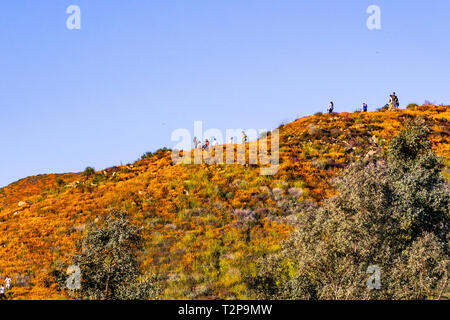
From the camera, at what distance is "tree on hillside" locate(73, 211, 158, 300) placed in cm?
2811

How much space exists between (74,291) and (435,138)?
41784 millimetres

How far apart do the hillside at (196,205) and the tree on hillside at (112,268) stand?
17.8 ft

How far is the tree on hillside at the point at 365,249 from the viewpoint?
26.9m

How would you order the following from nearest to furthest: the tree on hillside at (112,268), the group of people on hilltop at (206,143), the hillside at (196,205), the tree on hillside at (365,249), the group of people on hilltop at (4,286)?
the tree on hillside at (365,249)
the tree on hillside at (112,268)
the group of people on hilltop at (4,286)
the hillside at (196,205)
the group of people on hilltop at (206,143)

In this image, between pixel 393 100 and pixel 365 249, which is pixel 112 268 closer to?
pixel 365 249

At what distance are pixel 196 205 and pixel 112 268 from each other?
20224 millimetres

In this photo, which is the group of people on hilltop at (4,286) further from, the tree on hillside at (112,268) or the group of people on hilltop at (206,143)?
the group of people on hilltop at (206,143)

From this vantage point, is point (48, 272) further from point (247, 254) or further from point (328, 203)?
point (328, 203)

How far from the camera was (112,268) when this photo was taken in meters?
28.7

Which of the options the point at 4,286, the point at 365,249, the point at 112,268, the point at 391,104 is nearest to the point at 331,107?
the point at 391,104

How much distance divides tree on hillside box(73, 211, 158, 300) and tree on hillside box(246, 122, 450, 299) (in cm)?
623

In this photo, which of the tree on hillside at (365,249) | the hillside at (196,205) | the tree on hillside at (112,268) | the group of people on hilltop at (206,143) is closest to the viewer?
the tree on hillside at (365,249)

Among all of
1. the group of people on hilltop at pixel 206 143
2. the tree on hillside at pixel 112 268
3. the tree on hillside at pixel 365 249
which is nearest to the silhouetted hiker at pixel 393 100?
the group of people on hilltop at pixel 206 143

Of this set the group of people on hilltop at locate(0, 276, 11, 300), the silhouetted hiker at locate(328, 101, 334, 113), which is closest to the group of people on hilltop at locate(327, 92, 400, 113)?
A: the silhouetted hiker at locate(328, 101, 334, 113)
